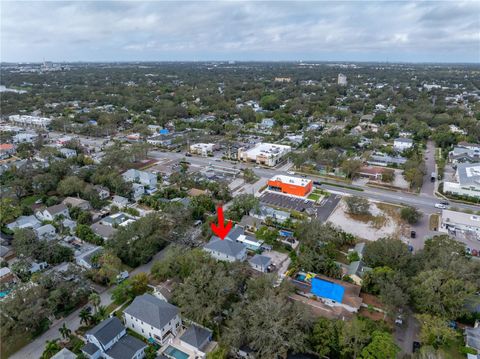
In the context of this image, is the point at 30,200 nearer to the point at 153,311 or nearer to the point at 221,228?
the point at 221,228

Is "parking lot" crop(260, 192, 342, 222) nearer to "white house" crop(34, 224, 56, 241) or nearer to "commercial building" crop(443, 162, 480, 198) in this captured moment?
"commercial building" crop(443, 162, 480, 198)

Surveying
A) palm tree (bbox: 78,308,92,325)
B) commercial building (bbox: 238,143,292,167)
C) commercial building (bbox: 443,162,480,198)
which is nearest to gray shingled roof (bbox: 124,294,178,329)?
palm tree (bbox: 78,308,92,325)

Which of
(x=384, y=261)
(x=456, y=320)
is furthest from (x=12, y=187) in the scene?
(x=456, y=320)

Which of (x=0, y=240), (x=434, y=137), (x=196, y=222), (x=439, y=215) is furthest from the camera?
(x=434, y=137)

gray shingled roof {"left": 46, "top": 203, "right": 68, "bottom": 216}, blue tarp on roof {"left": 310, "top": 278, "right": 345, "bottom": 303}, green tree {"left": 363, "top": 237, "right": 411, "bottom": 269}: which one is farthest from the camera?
gray shingled roof {"left": 46, "top": 203, "right": 68, "bottom": 216}

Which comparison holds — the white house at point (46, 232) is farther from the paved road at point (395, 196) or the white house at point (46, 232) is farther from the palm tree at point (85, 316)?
the paved road at point (395, 196)

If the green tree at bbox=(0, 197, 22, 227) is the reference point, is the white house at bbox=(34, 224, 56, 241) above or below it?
below

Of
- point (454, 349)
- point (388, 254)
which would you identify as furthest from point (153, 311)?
point (454, 349)

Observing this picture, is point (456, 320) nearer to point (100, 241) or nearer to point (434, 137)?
point (100, 241)
